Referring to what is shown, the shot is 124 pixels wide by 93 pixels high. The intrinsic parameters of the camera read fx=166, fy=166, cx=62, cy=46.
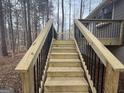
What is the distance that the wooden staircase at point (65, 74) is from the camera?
3.35 metres

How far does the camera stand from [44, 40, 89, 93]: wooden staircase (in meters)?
3.35

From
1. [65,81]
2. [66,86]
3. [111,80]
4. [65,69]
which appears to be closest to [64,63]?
[65,69]

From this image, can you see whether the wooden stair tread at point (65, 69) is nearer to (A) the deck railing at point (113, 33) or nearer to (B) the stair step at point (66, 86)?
(B) the stair step at point (66, 86)

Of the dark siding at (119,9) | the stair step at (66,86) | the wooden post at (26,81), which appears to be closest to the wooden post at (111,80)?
the wooden post at (26,81)

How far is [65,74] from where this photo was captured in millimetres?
3840

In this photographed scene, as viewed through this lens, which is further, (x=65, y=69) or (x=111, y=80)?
(x=65, y=69)

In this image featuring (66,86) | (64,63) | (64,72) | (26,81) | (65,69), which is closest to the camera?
(26,81)

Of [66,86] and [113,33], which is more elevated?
[113,33]

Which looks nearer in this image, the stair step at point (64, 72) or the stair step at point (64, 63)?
the stair step at point (64, 72)

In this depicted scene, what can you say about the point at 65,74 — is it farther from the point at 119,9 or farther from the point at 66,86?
the point at 119,9

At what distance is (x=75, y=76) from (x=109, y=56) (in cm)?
169

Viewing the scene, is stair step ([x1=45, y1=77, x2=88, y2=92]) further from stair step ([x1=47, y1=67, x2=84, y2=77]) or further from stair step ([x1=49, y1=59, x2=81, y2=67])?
stair step ([x1=49, y1=59, x2=81, y2=67])

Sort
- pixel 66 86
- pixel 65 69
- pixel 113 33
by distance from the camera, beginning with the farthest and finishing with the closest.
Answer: pixel 113 33, pixel 65 69, pixel 66 86

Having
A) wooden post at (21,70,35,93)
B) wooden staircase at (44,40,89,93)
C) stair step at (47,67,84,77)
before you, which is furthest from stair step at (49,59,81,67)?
wooden post at (21,70,35,93)
